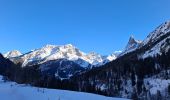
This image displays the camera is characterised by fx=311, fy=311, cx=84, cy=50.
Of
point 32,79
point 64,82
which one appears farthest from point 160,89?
point 32,79

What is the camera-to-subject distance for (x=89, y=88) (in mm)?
163625

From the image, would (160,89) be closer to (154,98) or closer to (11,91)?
(154,98)

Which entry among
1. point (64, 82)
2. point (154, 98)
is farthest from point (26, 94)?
point (64, 82)

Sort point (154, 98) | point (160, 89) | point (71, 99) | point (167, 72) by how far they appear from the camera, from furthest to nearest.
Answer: point (167, 72)
point (160, 89)
point (154, 98)
point (71, 99)

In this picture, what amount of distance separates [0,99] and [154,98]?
5460 inches

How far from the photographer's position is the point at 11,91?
21.4 m

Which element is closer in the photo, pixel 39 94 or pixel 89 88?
pixel 39 94

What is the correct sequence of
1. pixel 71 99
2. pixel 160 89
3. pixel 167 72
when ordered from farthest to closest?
pixel 167 72, pixel 160 89, pixel 71 99

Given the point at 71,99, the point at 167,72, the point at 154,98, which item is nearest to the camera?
the point at 71,99

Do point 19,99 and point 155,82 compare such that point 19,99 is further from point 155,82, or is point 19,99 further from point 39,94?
point 155,82

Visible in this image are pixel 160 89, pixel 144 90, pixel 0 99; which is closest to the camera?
pixel 0 99

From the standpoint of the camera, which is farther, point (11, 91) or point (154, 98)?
point (154, 98)

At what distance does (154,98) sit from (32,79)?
6087 cm

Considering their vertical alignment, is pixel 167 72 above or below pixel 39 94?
above
